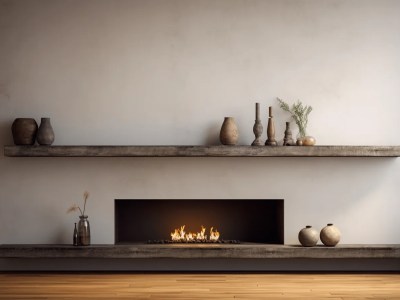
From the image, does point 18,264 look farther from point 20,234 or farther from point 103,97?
point 103,97

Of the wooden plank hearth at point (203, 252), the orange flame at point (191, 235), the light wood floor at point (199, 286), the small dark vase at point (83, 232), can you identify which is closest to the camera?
the light wood floor at point (199, 286)

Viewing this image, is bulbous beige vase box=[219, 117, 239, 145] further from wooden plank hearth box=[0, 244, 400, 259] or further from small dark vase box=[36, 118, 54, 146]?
small dark vase box=[36, 118, 54, 146]

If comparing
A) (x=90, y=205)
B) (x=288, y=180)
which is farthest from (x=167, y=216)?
(x=288, y=180)

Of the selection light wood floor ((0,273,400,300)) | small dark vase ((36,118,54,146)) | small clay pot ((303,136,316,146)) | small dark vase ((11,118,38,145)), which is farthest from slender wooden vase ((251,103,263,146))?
small dark vase ((11,118,38,145))

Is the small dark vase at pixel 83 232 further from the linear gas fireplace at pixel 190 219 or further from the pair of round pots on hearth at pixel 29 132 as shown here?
the pair of round pots on hearth at pixel 29 132

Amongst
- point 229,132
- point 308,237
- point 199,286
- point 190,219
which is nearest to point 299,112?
point 229,132

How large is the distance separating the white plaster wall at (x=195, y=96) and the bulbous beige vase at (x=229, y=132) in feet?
0.56

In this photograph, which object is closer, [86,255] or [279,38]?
[86,255]

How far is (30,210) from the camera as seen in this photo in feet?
18.4

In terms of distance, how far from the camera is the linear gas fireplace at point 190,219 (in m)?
5.87

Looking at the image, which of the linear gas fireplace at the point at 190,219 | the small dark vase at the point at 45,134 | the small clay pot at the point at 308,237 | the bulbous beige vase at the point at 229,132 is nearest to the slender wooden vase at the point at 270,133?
the bulbous beige vase at the point at 229,132

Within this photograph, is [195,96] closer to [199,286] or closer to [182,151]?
[182,151]

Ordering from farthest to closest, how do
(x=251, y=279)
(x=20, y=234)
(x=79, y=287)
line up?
(x=20, y=234) < (x=251, y=279) < (x=79, y=287)

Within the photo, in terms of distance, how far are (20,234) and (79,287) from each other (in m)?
1.01
